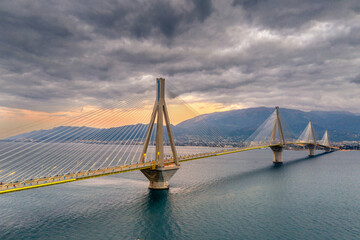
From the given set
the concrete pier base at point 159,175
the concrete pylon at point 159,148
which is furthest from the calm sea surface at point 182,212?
the concrete pylon at point 159,148

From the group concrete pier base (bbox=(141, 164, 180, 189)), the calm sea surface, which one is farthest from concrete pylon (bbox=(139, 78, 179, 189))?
the calm sea surface

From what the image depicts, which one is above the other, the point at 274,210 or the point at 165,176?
the point at 165,176

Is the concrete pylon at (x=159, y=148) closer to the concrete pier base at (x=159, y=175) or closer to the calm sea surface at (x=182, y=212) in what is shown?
the concrete pier base at (x=159, y=175)

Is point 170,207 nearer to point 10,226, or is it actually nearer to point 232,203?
point 232,203

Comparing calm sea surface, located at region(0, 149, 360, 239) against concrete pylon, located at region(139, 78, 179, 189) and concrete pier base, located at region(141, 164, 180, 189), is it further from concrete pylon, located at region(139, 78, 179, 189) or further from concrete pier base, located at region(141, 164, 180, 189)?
concrete pylon, located at region(139, 78, 179, 189)

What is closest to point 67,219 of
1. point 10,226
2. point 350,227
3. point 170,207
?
point 10,226

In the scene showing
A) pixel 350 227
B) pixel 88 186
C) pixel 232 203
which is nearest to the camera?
pixel 350 227
